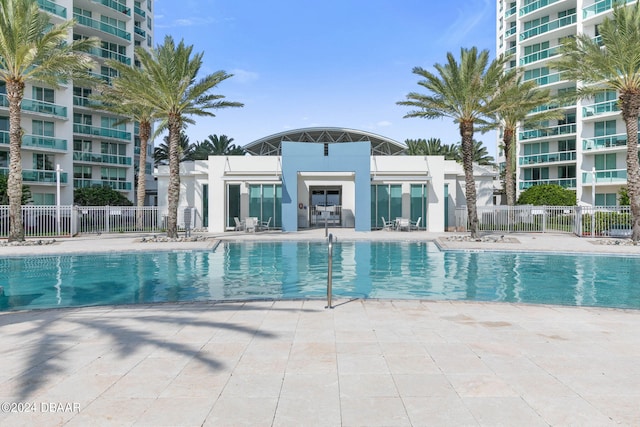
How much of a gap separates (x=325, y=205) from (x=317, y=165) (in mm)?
6506

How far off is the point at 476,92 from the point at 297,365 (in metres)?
19.2

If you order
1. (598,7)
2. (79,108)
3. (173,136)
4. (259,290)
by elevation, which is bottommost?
(259,290)

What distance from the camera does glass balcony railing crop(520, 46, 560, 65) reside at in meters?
41.3

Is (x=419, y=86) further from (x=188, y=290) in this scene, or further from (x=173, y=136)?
(x=188, y=290)

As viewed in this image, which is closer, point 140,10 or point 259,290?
point 259,290

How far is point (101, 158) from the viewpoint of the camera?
41.2m

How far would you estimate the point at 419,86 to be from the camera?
22688 millimetres

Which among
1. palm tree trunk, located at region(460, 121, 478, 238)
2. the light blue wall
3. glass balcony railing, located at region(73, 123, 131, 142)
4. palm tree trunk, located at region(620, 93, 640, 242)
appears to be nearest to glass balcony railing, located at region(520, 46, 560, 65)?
palm tree trunk, located at region(620, 93, 640, 242)

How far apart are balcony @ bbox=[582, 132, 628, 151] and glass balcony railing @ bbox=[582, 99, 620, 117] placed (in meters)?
2.14

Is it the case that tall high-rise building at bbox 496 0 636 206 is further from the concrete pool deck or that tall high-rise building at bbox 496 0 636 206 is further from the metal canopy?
the concrete pool deck

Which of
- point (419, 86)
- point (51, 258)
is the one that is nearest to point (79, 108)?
point (51, 258)

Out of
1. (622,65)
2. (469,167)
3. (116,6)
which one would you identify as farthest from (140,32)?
(622,65)

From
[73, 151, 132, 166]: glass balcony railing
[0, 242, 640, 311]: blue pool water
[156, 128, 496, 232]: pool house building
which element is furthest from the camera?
[73, 151, 132, 166]: glass balcony railing

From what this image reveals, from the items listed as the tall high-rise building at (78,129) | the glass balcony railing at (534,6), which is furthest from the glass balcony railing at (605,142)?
the tall high-rise building at (78,129)
